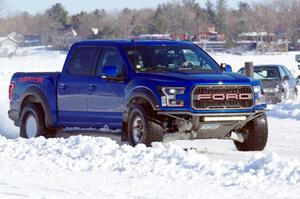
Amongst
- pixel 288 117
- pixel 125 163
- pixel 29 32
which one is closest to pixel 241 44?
pixel 29 32

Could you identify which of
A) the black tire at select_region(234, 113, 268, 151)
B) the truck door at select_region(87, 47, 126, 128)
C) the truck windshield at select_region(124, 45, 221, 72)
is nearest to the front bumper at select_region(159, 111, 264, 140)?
the black tire at select_region(234, 113, 268, 151)

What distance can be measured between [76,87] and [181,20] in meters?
134

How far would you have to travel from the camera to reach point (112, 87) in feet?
38.7

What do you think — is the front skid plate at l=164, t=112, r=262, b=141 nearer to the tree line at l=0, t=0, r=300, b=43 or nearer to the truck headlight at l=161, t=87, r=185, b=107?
the truck headlight at l=161, t=87, r=185, b=107

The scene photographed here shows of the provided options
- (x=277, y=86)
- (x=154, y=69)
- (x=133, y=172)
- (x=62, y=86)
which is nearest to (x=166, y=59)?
(x=154, y=69)

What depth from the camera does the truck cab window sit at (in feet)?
39.4

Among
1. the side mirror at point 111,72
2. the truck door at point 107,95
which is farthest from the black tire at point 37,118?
the side mirror at point 111,72

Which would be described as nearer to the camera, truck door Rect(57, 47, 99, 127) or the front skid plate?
the front skid plate

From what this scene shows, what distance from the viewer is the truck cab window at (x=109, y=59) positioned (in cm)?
1200

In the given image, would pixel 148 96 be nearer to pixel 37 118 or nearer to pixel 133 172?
pixel 133 172

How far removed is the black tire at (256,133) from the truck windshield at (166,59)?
108 cm

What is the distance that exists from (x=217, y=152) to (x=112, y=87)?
71.8 inches

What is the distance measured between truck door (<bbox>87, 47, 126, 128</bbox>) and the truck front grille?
130 centimetres

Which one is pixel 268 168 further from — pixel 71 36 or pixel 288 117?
pixel 71 36
